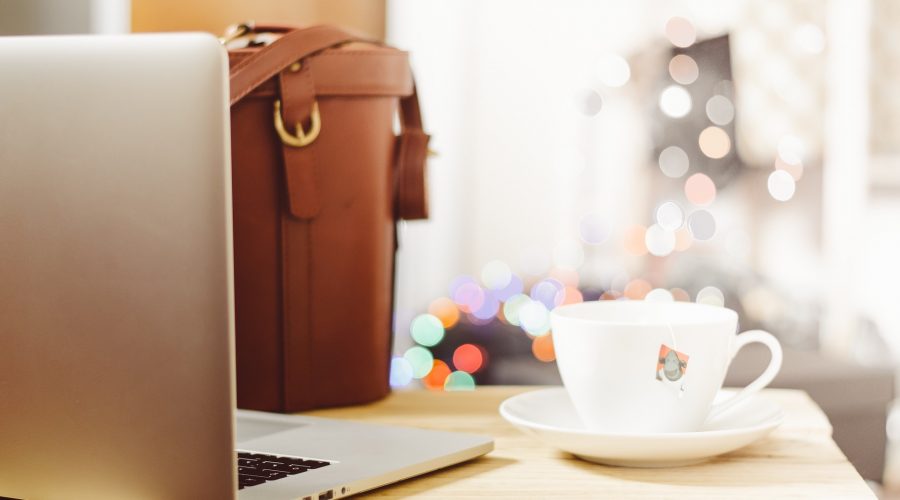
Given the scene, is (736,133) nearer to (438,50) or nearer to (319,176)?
(438,50)

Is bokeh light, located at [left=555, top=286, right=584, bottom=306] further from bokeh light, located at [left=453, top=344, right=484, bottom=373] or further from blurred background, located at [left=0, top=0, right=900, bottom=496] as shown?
bokeh light, located at [left=453, top=344, right=484, bottom=373]

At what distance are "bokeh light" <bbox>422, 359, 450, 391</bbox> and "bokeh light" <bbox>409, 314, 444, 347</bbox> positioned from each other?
1.9 inches

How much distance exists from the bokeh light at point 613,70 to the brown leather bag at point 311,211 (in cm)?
190

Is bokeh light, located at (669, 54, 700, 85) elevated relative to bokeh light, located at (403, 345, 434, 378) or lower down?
elevated

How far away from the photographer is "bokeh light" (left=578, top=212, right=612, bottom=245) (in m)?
2.75

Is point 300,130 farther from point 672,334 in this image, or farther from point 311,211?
point 672,334

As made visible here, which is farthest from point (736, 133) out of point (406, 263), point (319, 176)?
point (319, 176)

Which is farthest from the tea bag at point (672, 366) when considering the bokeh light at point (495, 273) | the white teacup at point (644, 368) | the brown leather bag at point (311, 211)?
the bokeh light at point (495, 273)

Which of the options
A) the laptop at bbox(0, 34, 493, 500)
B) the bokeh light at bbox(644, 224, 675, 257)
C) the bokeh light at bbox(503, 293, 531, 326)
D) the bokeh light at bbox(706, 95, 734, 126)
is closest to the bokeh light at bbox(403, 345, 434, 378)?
the bokeh light at bbox(503, 293, 531, 326)

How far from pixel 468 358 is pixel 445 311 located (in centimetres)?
16

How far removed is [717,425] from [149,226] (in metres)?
0.40

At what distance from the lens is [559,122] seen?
2.81 metres

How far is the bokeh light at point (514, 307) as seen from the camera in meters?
2.10

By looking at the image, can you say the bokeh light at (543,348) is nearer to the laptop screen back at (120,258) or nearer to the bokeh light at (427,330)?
the bokeh light at (427,330)
